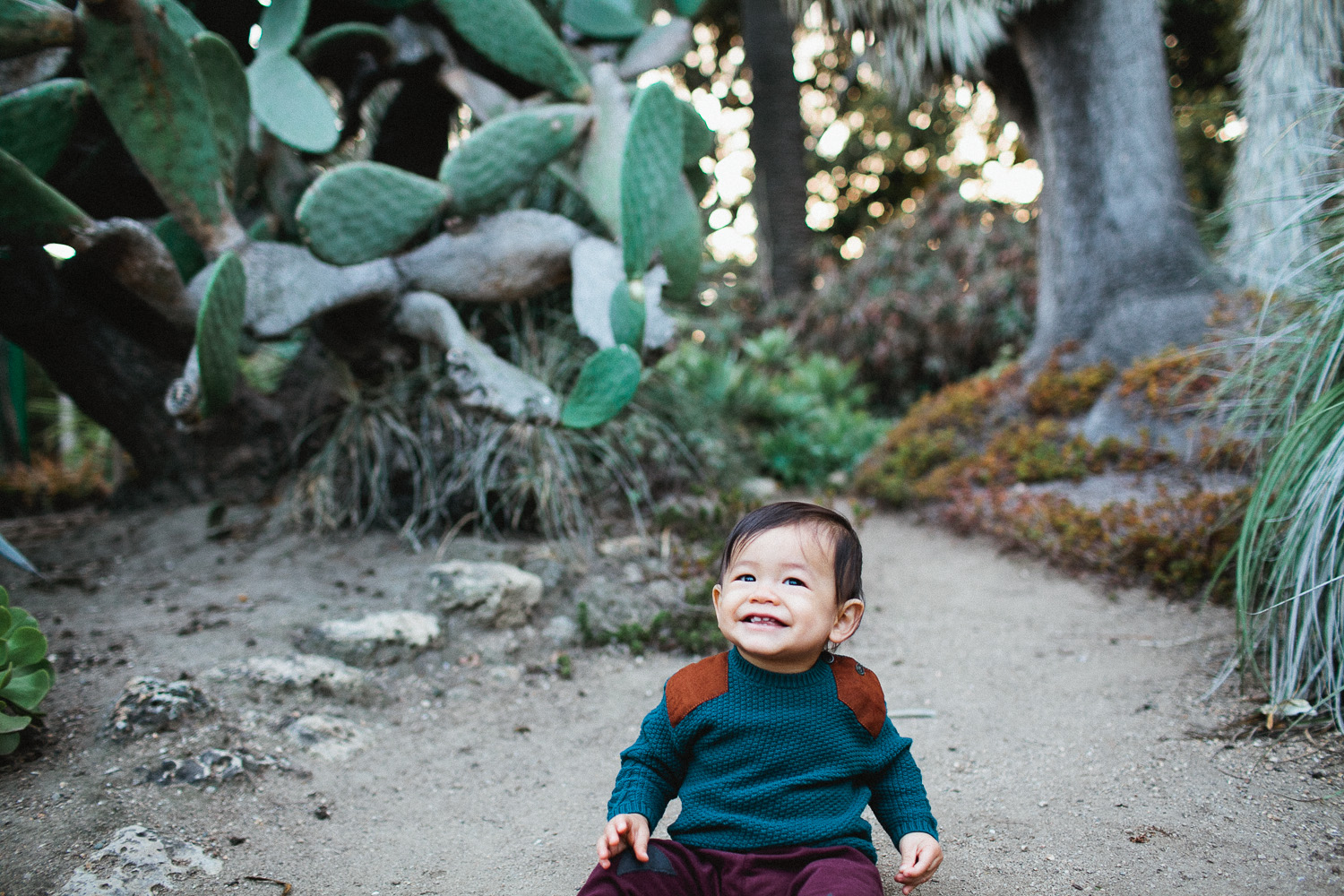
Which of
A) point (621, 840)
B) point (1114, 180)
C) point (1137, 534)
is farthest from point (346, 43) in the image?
point (1114, 180)

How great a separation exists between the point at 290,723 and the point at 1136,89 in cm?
465

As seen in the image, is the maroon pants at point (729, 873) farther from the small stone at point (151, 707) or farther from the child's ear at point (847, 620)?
the small stone at point (151, 707)

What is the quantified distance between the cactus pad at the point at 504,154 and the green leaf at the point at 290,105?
410 millimetres

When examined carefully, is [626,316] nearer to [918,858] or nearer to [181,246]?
[181,246]

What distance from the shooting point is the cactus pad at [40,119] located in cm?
229

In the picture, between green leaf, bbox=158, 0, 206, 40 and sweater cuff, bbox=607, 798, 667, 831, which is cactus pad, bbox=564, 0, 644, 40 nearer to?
green leaf, bbox=158, 0, 206, 40

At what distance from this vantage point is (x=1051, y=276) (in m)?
4.39

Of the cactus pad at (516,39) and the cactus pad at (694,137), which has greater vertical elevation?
the cactus pad at (516,39)

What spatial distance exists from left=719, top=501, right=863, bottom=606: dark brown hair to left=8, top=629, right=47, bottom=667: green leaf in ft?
4.82

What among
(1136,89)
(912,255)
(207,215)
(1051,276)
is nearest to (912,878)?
(207,215)

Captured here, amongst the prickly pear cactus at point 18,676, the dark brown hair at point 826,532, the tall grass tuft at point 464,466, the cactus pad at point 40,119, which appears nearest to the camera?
the dark brown hair at point 826,532

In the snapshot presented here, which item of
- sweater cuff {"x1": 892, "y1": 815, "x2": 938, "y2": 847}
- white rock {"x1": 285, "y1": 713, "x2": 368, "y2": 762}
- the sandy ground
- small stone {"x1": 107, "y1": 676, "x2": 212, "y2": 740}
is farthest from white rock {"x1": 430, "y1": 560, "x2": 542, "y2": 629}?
sweater cuff {"x1": 892, "y1": 815, "x2": 938, "y2": 847}

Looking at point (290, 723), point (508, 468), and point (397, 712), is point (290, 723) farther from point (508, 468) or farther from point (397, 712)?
point (508, 468)

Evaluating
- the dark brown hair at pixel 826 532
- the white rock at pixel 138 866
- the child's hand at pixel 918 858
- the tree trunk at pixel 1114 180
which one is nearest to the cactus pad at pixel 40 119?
the white rock at pixel 138 866
